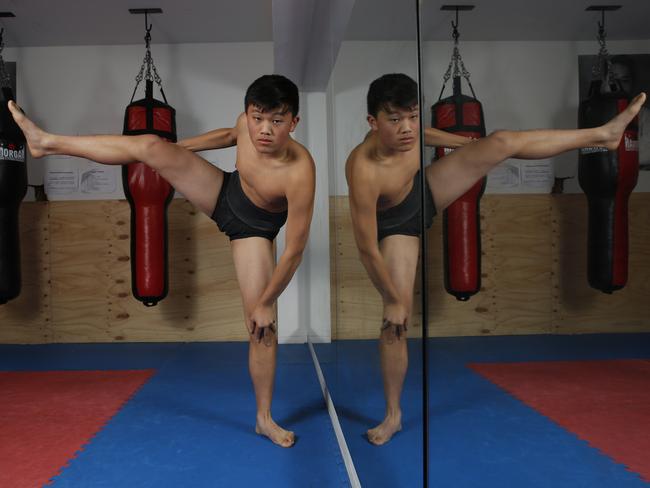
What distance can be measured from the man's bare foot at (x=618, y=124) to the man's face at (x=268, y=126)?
6.53 ft

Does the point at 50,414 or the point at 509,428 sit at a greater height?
the point at 509,428

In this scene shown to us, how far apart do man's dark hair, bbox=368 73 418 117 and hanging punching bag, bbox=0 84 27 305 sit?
11.3 feet

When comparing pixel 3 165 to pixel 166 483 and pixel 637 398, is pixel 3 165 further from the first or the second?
pixel 637 398

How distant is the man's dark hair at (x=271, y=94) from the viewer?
2250 mm

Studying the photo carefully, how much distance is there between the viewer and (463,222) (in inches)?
21.9

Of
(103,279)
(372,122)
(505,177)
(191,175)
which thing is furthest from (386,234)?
(103,279)

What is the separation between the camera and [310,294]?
14.9 feet

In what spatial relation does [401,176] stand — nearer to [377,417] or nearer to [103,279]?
[377,417]

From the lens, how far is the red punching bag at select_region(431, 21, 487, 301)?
47 centimetres

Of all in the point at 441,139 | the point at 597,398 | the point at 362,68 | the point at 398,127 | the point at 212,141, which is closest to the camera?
the point at 597,398

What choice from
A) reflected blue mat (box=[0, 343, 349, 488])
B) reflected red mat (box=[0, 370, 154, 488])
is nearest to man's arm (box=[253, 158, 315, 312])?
reflected blue mat (box=[0, 343, 349, 488])

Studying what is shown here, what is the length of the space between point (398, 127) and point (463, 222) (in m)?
0.38

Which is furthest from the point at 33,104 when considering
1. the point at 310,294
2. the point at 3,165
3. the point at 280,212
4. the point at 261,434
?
the point at 261,434

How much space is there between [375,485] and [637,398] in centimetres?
98
